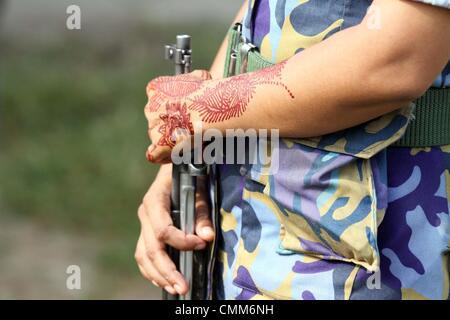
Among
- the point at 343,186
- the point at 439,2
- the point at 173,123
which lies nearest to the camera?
the point at 439,2

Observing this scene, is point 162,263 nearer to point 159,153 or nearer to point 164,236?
point 164,236

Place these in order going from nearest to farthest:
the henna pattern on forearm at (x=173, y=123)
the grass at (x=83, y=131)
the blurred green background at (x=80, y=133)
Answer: the henna pattern on forearm at (x=173, y=123)
the blurred green background at (x=80, y=133)
the grass at (x=83, y=131)

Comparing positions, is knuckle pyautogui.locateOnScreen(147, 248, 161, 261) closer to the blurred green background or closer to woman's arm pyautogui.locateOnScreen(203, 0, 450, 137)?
woman's arm pyautogui.locateOnScreen(203, 0, 450, 137)

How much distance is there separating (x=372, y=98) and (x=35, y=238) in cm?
309

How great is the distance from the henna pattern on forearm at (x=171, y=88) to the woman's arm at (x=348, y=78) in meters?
0.12

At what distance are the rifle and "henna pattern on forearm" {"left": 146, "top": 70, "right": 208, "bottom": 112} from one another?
120mm

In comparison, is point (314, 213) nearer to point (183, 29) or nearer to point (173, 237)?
point (173, 237)

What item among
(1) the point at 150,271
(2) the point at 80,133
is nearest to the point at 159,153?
(1) the point at 150,271

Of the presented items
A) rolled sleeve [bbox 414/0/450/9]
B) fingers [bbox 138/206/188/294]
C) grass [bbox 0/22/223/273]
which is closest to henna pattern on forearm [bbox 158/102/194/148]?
fingers [bbox 138/206/188/294]

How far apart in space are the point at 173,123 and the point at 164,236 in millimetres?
320

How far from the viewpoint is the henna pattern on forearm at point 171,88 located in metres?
2.00

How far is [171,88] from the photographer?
80.0 inches

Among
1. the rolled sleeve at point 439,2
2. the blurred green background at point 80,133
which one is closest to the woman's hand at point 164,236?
the rolled sleeve at point 439,2

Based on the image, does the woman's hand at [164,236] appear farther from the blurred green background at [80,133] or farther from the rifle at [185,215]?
the blurred green background at [80,133]
